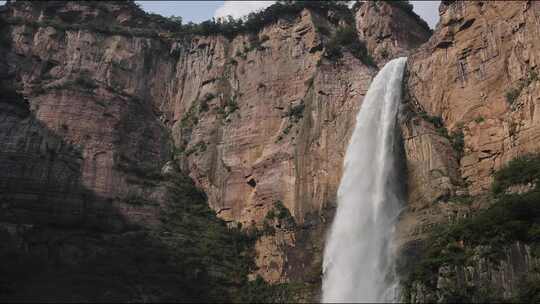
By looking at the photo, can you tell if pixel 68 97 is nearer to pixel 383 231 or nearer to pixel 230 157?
pixel 230 157

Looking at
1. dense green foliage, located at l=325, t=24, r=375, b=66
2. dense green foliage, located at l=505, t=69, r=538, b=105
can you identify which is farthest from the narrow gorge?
dense green foliage, located at l=325, t=24, r=375, b=66

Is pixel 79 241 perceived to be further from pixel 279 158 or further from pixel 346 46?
pixel 346 46

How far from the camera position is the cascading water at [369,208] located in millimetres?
37500

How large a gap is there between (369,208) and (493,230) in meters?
9.39

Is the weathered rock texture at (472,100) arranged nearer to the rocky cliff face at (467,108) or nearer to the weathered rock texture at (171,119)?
the rocky cliff face at (467,108)

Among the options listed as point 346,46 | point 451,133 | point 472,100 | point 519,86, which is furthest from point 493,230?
point 346,46

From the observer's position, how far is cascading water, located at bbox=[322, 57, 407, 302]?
123ft

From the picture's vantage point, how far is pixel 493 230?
32.8 metres

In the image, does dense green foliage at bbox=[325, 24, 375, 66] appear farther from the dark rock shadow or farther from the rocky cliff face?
→ the dark rock shadow

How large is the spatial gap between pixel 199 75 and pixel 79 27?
11514 mm

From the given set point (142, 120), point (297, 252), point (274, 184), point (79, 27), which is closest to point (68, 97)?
point (142, 120)

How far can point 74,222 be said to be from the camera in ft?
139

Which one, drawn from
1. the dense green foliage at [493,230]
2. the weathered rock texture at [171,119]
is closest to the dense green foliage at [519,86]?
the dense green foliage at [493,230]

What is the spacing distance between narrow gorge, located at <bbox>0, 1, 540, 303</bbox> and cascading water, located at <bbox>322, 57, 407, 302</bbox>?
0.14 meters
